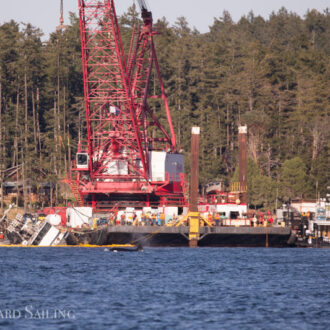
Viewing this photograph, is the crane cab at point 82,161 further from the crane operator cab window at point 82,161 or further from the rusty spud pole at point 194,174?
the rusty spud pole at point 194,174

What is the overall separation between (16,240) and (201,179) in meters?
49.4

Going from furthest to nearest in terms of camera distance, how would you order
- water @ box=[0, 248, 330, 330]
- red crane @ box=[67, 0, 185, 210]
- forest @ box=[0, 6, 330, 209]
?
1. forest @ box=[0, 6, 330, 209]
2. red crane @ box=[67, 0, 185, 210]
3. water @ box=[0, 248, 330, 330]

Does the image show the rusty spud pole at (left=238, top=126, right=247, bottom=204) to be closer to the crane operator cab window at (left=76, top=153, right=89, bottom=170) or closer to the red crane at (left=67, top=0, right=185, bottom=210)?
the red crane at (left=67, top=0, right=185, bottom=210)

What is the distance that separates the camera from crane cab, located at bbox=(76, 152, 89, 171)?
105500mm

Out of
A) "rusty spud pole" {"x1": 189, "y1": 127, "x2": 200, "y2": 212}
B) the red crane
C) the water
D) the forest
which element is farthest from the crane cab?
the water

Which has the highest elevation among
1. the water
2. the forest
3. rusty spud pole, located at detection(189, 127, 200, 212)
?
the forest

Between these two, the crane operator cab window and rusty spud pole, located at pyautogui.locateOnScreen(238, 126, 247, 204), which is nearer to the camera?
rusty spud pole, located at pyautogui.locateOnScreen(238, 126, 247, 204)

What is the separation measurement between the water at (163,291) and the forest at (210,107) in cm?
5565

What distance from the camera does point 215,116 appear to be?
526ft

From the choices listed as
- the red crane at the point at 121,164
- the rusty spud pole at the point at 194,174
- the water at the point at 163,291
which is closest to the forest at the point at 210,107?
the red crane at the point at 121,164

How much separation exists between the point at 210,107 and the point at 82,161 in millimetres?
58589

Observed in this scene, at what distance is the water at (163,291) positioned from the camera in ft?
138

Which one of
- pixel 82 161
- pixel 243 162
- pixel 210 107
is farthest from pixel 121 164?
pixel 210 107

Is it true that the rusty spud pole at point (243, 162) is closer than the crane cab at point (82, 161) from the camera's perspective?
Yes
